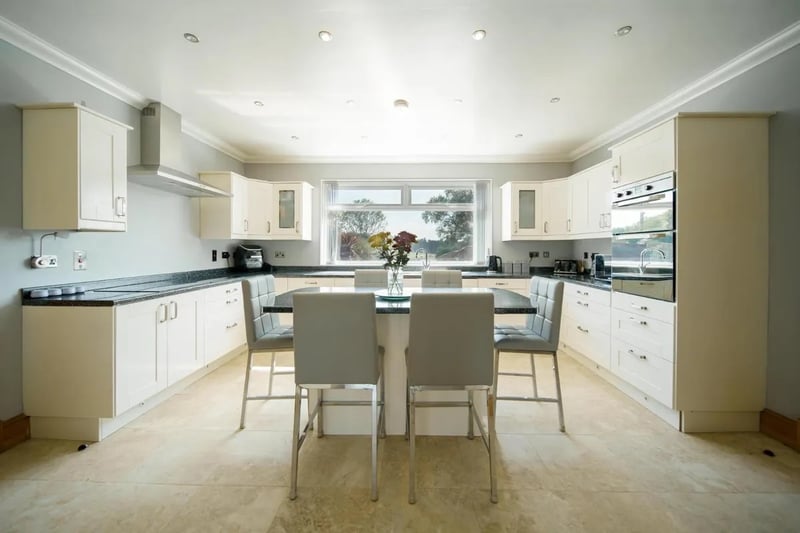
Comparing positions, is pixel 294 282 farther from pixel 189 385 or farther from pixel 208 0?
pixel 208 0

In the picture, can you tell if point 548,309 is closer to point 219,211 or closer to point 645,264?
point 645,264

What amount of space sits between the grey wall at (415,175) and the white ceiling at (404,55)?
3.90 ft

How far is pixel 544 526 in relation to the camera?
4.97 feet

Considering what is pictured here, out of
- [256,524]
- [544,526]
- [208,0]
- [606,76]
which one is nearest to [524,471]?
[544,526]

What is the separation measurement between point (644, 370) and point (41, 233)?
4296 mm

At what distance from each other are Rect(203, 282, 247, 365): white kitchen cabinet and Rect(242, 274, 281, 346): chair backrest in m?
0.96

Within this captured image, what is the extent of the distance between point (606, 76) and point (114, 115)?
3925 mm

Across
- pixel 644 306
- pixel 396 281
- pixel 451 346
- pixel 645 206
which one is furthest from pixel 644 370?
pixel 396 281

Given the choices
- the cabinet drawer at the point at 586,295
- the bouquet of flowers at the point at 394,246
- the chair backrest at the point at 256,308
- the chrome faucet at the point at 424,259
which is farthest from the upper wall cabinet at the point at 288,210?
the cabinet drawer at the point at 586,295

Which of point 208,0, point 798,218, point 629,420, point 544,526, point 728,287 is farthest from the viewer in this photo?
point 629,420

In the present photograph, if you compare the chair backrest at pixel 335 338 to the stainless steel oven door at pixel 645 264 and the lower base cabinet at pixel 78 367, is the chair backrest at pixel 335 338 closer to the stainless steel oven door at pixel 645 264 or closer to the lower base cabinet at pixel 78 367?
the lower base cabinet at pixel 78 367

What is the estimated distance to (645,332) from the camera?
2578mm

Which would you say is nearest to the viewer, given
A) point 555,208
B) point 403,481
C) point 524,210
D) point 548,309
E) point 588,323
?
point 403,481

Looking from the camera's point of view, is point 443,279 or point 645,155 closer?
point 645,155
